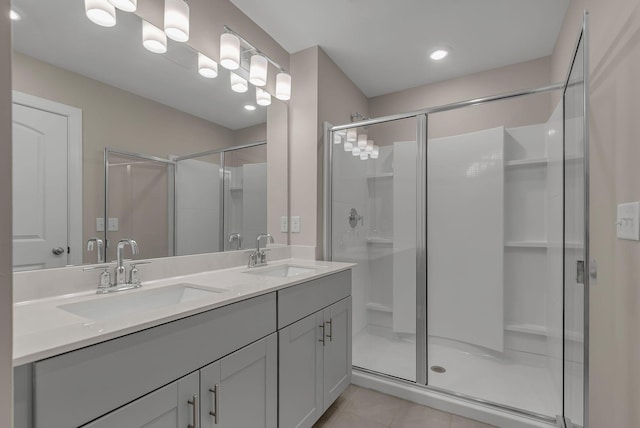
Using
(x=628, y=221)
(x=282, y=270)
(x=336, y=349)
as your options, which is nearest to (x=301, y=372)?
(x=336, y=349)

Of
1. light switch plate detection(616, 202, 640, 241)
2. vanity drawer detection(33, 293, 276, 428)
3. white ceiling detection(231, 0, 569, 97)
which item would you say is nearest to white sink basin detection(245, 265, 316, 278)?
vanity drawer detection(33, 293, 276, 428)

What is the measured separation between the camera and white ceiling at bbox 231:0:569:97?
73.5 inches

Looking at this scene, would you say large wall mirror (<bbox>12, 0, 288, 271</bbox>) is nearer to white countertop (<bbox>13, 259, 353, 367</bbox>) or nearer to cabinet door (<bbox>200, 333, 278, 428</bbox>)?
white countertop (<bbox>13, 259, 353, 367</bbox>)

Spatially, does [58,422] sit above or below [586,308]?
below

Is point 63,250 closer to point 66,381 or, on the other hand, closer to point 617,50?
point 66,381

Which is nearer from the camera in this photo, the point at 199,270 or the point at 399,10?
the point at 199,270

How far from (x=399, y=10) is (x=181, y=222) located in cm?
191

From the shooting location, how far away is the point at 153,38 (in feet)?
4.58

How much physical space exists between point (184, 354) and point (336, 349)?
1.07 m

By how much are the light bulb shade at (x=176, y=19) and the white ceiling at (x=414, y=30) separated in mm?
535

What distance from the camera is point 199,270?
161cm

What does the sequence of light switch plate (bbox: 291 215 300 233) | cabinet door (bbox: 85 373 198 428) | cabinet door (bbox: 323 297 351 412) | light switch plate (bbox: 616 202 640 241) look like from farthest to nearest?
light switch plate (bbox: 291 215 300 233), cabinet door (bbox: 323 297 351 412), light switch plate (bbox: 616 202 640 241), cabinet door (bbox: 85 373 198 428)

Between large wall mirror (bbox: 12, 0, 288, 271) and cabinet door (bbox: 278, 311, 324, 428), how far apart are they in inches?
28.2

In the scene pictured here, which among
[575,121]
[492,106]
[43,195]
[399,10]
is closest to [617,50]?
[575,121]
